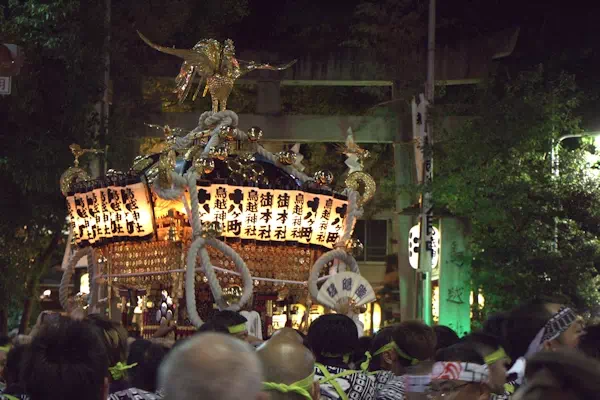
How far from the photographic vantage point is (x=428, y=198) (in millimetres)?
18781

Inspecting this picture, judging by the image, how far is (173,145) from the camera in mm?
15078

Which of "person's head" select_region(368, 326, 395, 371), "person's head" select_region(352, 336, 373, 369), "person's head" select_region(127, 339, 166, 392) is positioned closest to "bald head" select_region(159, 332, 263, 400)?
"person's head" select_region(127, 339, 166, 392)

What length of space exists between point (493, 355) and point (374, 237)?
101ft

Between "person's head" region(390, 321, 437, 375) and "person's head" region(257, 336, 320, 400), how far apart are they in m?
1.99

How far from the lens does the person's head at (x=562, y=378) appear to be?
3084 millimetres

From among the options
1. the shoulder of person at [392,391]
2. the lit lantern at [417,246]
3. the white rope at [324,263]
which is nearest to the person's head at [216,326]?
the shoulder of person at [392,391]

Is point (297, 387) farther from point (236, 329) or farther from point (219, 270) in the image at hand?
point (219, 270)

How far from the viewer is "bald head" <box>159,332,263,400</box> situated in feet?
9.76

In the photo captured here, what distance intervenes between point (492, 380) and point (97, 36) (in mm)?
15141

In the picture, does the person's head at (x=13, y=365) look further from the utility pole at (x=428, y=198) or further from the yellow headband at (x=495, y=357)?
the utility pole at (x=428, y=198)

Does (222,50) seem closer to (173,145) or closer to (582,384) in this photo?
(173,145)

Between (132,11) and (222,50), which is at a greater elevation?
(132,11)

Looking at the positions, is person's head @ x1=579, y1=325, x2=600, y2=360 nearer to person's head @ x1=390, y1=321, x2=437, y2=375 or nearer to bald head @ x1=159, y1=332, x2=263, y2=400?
person's head @ x1=390, y1=321, x2=437, y2=375

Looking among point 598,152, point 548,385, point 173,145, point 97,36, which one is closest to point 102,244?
point 173,145
